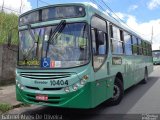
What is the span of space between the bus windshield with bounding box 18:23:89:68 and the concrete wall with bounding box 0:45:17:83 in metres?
6.84

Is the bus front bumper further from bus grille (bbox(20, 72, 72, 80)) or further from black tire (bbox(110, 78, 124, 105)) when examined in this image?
black tire (bbox(110, 78, 124, 105))

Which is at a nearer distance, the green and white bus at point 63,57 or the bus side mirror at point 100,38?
the green and white bus at point 63,57

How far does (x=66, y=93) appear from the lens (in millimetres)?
7395

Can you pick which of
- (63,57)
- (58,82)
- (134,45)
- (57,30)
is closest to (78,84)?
(58,82)

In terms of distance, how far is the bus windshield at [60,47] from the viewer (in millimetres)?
7469

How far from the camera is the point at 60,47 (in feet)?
25.0

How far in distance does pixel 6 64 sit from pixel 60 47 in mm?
7862

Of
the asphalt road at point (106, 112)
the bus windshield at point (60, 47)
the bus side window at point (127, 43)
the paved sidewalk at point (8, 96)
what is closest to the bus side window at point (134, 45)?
the bus side window at point (127, 43)

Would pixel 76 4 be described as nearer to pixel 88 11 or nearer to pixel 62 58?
pixel 88 11

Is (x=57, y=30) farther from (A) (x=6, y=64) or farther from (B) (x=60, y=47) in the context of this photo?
(A) (x=6, y=64)

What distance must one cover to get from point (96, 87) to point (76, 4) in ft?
7.08

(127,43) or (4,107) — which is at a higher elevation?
(127,43)

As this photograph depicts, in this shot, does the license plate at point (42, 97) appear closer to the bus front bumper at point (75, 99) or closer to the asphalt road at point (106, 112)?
the bus front bumper at point (75, 99)

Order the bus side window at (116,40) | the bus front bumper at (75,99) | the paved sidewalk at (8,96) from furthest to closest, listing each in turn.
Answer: the paved sidewalk at (8,96) → the bus side window at (116,40) → the bus front bumper at (75,99)
